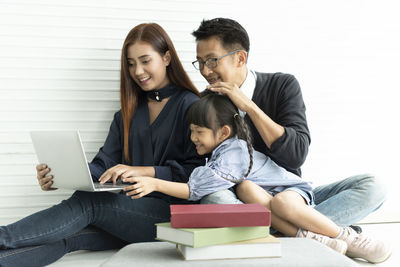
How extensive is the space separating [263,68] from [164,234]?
136 cm

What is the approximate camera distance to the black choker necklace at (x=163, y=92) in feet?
6.86

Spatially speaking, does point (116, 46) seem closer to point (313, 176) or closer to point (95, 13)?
point (95, 13)

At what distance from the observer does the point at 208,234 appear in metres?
1.21

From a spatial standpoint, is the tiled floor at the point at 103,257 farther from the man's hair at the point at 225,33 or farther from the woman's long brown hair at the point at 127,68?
Answer: the man's hair at the point at 225,33

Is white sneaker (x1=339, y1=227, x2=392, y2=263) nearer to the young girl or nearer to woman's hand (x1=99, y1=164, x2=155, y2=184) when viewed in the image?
the young girl

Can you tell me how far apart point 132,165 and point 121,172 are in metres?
0.31

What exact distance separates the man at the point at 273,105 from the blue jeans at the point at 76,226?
49 cm

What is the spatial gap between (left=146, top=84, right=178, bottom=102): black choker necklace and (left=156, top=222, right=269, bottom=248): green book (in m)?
0.90

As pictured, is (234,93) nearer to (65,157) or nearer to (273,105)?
(273,105)

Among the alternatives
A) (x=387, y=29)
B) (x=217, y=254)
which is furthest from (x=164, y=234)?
(x=387, y=29)

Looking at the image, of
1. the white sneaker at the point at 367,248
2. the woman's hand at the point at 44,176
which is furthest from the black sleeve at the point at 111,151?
the white sneaker at the point at 367,248

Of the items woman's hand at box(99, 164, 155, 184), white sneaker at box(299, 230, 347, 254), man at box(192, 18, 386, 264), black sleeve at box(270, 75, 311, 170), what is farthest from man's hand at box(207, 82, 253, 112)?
white sneaker at box(299, 230, 347, 254)

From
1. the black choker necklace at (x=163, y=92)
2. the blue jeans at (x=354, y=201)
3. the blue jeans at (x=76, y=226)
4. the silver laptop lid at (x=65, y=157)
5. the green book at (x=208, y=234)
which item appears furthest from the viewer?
the black choker necklace at (x=163, y=92)

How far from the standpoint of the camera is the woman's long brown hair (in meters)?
2.03
